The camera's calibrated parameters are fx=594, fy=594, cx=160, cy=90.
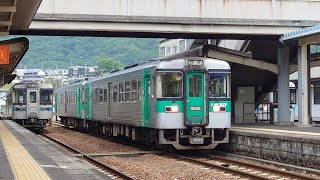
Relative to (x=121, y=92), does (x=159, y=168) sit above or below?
below

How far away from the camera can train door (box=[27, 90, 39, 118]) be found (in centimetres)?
3206

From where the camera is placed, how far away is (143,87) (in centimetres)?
1836

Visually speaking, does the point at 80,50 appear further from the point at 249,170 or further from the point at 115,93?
the point at 249,170

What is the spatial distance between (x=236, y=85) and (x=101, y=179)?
1787 cm

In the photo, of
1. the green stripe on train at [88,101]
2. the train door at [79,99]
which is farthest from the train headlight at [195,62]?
the train door at [79,99]

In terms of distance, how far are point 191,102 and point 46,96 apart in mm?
16715

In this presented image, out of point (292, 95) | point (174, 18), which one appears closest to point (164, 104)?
point (174, 18)

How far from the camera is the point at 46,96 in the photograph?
3231 cm

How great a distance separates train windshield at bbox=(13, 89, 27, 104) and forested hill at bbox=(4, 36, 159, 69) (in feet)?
291

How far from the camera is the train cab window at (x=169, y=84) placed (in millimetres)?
17094

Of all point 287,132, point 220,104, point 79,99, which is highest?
point 79,99

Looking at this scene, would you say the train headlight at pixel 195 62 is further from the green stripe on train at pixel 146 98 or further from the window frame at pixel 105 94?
the window frame at pixel 105 94

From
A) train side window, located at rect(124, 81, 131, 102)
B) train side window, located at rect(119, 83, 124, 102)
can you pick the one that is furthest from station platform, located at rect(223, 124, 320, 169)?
train side window, located at rect(119, 83, 124, 102)

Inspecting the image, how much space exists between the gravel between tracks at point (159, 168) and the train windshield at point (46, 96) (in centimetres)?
1553
